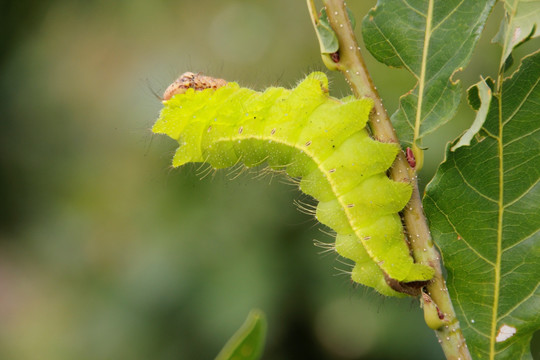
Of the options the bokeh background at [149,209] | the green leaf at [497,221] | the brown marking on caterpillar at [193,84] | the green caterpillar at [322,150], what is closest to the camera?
the green leaf at [497,221]

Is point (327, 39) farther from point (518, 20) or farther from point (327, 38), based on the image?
point (518, 20)

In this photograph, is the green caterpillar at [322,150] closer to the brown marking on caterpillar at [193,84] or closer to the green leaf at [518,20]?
the brown marking on caterpillar at [193,84]

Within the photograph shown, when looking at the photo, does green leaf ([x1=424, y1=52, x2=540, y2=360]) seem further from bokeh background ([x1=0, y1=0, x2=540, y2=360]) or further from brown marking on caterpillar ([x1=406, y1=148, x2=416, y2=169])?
bokeh background ([x1=0, y1=0, x2=540, y2=360])

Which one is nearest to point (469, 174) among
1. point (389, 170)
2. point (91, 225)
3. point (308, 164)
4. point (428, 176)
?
point (389, 170)

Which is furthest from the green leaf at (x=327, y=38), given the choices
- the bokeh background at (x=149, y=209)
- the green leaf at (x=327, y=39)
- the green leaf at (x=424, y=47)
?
the bokeh background at (x=149, y=209)

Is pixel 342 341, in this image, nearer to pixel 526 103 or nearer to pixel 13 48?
pixel 526 103

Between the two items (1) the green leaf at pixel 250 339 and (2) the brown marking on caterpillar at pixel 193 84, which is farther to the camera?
(2) the brown marking on caterpillar at pixel 193 84

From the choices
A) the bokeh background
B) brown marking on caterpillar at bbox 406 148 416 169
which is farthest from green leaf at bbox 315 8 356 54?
the bokeh background
